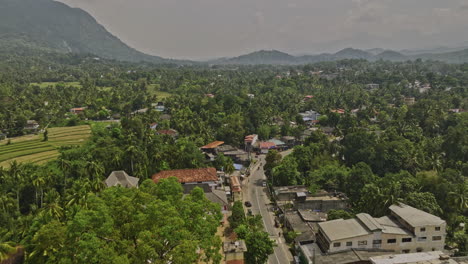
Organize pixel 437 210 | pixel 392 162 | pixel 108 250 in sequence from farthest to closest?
pixel 392 162 → pixel 437 210 → pixel 108 250

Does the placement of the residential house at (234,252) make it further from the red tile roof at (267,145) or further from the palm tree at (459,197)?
the red tile roof at (267,145)

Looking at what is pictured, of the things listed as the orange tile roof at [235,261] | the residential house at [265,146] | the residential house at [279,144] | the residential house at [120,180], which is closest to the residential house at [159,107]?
the residential house at [279,144]

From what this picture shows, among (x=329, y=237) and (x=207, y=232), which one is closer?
(x=207, y=232)

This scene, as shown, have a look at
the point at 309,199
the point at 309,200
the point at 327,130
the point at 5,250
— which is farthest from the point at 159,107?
the point at 5,250

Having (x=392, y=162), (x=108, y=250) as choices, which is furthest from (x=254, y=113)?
(x=108, y=250)

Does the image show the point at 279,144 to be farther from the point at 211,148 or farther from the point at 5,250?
the point at 5,250

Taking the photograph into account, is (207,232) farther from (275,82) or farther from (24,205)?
(275,82)

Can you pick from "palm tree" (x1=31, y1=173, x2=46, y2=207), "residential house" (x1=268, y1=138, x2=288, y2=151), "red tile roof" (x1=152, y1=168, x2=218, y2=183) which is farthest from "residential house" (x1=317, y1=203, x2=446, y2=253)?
"residential house" (x1=268, y1=138, x2=288, y2=151)
